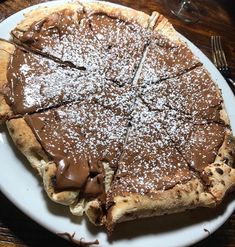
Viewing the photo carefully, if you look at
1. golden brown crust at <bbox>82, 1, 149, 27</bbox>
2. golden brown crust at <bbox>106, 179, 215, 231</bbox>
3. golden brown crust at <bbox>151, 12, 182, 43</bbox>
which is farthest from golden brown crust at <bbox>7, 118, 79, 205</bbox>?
golden brown crust at <bbox>151, 12, 182, 43</bbox>

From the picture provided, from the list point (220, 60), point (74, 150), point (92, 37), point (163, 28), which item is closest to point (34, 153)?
point (74, 150)

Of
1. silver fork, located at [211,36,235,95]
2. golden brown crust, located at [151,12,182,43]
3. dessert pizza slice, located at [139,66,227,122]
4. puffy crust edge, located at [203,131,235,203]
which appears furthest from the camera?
silver fork, located at [211,36,235,95]

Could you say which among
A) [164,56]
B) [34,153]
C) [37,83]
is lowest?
[34,153]

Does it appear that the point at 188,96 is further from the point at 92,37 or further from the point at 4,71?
the point at 4,71

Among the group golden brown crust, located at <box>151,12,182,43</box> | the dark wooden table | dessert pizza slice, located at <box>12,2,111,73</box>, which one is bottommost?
the dark wooden table

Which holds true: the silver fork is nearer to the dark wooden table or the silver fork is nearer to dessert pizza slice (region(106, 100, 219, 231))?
the dark wooden table

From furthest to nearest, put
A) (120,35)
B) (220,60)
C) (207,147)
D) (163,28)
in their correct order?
(220,60) → (163,28) → (120,35) → (207,147)

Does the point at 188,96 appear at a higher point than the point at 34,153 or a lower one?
higher

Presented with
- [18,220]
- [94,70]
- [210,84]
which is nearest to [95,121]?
[94,70]
